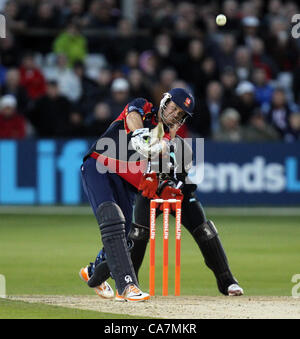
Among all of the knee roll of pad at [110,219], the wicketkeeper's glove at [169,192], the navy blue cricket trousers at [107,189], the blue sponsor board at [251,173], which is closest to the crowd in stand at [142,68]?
the blue sponsor board at [251,173]

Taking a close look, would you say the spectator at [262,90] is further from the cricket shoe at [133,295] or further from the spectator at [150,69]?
the cricket shoe at [133,295]

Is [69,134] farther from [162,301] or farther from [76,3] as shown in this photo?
[162,301]

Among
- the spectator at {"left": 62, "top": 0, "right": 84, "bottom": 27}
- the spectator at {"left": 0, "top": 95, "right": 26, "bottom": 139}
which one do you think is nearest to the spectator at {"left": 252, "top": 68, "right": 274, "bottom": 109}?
the spectator at {"left": 62, "top": 0, "right": 84, "bottom": 27}

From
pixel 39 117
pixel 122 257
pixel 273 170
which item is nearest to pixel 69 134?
pixel 39 117

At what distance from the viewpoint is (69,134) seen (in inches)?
783

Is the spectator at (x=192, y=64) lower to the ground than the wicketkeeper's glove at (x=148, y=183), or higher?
higher

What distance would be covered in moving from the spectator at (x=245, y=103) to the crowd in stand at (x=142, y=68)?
0.02m

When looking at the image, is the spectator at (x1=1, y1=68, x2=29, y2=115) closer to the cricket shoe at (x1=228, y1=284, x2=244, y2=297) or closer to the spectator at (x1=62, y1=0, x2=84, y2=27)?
the spectator at (x1=62, y1=0, x2=84, y2=27)

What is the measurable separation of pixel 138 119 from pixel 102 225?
1.08 meters

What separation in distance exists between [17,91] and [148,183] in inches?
433

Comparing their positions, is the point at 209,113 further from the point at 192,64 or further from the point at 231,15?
the point at 231,15

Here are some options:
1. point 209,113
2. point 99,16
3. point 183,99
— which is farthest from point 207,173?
point 183,99

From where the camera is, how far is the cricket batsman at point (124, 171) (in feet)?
29.0

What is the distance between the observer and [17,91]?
1992 cm
